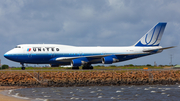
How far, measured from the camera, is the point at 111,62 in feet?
166

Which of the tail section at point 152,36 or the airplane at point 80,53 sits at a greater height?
the tail section at point 152,36

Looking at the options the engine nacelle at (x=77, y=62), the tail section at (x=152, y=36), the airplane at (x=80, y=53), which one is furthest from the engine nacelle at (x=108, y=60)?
the tail section at (x=152, y=36)

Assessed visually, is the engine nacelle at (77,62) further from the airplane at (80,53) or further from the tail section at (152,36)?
the tail section at (152,36)

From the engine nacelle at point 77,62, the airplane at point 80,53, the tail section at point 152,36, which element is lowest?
the engine nacelle at point 77,62

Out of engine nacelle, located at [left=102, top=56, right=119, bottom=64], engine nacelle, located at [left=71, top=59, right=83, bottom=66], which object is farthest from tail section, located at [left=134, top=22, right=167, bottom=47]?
engine nacelle, located at [left=71, top=59, right=83, bottom=66]

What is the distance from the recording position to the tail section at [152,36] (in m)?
57.9

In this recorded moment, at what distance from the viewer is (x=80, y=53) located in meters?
50.8

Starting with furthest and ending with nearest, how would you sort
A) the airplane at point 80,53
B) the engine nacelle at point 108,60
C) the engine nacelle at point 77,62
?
the engine nacelle at point 108,60
the engine nacelle at point 77,62
the airplane at point 80,53

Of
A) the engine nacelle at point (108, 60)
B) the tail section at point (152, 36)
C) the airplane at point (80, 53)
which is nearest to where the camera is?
the airplane at point (80, 53)

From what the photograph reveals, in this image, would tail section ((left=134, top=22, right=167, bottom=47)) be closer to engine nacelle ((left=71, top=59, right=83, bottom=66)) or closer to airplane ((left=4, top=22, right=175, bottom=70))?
airplane ((left=4, top=22, right=175, bottom=70))

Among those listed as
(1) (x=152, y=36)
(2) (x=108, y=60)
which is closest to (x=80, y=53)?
(2) (x=108, y=60)

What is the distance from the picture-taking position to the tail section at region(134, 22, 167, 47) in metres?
57.9

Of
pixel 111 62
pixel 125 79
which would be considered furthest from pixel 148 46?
pixel 125 79

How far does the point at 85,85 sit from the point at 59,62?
15131 mm
